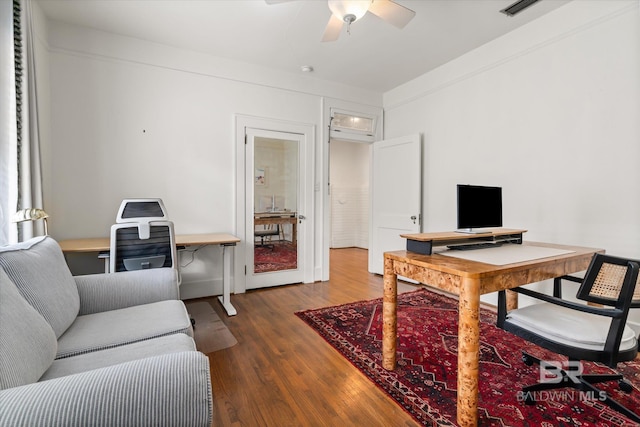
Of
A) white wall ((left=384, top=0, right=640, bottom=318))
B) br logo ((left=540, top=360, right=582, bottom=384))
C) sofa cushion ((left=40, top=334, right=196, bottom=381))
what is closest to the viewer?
sofa cushion ((left=40, top=334, right=196, bottom=381))

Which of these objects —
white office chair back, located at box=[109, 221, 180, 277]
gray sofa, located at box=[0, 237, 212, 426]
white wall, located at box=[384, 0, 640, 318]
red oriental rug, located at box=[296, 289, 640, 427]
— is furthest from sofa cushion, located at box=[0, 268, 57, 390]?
white wall, located at box=[384, 0, 640, 318]

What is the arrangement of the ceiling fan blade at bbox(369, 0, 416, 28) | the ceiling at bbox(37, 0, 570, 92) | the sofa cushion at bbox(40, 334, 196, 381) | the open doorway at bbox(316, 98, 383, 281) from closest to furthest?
1. the sofa cushion at bbox(40, 334, 196, 381)
2. the ceiling fan blade at bbox(369, 0, 416, 28)
3. the ceiling at bbox(37, 0, 570, 92)
4. the open doorway at bbox(316, 98, 383, 281)

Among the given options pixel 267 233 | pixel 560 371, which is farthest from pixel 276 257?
pixel 560 371

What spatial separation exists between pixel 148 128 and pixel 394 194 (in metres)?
3.25

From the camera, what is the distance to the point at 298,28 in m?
3.06

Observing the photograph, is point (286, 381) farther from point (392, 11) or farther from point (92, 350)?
point (392, 11)

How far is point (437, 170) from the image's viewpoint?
404 cm

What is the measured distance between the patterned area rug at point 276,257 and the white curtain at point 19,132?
217 cm

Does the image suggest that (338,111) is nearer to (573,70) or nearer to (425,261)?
(573,70)

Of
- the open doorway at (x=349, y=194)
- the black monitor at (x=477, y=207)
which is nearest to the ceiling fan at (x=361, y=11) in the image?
the black monitor at (x=477, y=207)

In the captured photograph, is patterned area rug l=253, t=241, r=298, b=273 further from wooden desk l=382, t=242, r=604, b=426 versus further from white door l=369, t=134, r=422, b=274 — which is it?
wooden desk l=382, t=242, r=604, b=426

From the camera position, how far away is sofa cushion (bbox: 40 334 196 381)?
4.05 ft

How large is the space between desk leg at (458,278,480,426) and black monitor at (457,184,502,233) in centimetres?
86

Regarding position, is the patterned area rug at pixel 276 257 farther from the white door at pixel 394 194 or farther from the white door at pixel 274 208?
the white door at pixel 394 194
